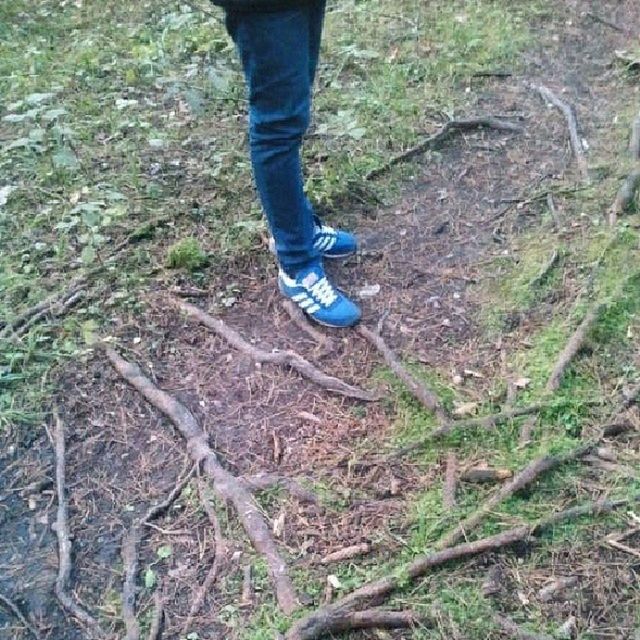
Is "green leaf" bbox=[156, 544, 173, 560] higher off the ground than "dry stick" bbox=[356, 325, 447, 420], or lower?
lower

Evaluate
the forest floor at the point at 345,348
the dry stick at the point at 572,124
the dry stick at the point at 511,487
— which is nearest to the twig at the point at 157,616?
the forest floor at the point at 345,348

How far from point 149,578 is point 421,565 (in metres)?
0.79

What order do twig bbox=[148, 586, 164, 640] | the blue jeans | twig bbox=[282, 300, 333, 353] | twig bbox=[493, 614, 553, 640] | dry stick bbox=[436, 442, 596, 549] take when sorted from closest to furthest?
1. twig bbox=[493, 614, 553, 640]
2. twig bbox=[148, 586, 164, 640]
3. dry stick bbox=[436, 442, 596, 549]
4. the blue jeans
5. twig bbox=[282, 300, 333, 353]

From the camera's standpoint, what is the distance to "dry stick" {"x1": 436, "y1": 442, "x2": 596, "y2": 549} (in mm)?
2338

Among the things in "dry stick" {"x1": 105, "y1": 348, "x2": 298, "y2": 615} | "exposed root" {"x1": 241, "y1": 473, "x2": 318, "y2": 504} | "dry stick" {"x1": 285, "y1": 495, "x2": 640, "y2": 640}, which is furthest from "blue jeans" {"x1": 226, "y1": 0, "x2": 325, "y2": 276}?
"dry stick" {"x1": 285, "y1": 495, "x2": 640, "y2": 640}

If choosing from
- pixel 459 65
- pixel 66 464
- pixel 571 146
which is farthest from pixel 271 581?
pixel 459 65

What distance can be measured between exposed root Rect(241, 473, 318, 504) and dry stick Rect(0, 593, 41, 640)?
28.7 inches

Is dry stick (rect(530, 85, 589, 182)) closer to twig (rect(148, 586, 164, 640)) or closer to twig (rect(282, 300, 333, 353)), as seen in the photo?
twig (rect(282, 300, 333, 353))

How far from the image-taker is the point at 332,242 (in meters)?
3.47

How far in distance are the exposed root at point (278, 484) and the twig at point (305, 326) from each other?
64 cm

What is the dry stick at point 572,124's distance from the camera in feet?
12.8

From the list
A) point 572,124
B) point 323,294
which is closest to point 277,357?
point 323,294

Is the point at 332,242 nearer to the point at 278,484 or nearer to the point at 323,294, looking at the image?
the point at 323,294

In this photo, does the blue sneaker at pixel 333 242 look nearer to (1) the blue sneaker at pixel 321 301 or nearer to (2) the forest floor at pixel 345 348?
(2) the forest floor at pixel 345 348
